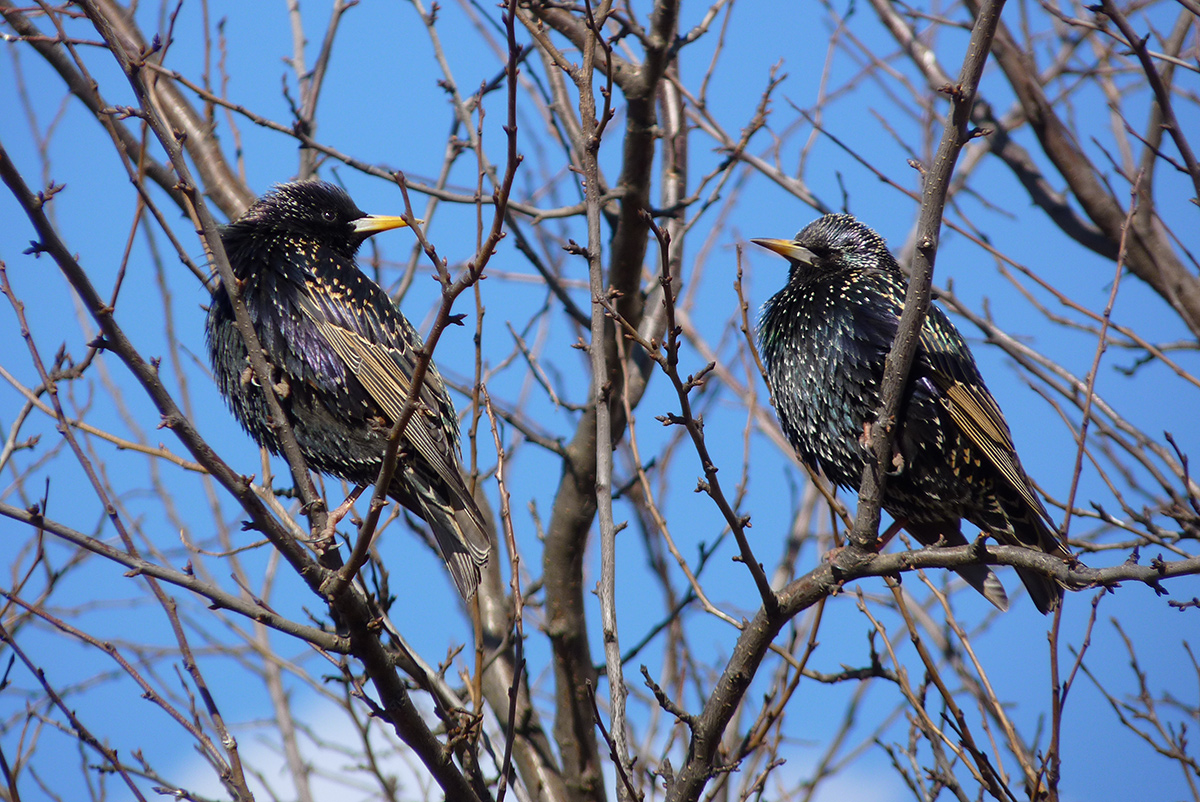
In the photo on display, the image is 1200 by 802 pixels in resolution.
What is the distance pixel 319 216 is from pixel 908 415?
2.59 m

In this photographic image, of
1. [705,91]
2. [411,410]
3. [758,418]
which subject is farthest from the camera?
[758,418]

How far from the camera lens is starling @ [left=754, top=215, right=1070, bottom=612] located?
3.64 meters

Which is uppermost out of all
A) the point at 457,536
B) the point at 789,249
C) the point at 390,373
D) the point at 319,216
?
the point at 789,249

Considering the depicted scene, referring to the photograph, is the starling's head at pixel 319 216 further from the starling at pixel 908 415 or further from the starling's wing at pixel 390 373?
the starling at pixel 908 415

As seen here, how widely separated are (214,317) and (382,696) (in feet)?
5.71

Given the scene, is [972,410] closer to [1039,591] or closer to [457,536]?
[1039,591]

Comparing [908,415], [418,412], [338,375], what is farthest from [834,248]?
[338,375]

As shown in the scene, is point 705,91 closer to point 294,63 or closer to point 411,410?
point 294,63

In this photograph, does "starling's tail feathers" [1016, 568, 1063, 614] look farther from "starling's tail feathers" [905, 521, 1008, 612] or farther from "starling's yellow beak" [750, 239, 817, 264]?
"starling's yellow beak" [750, 239, 817, 264]

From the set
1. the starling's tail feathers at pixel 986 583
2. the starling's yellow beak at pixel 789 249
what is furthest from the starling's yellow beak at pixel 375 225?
the starling's tail feathers at pixel 986 583

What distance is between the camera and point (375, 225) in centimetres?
433

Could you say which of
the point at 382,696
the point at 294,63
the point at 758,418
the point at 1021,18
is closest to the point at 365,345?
the point at 382,696

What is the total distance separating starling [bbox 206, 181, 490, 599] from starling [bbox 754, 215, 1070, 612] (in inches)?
54.1

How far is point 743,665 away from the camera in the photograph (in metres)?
2.76
